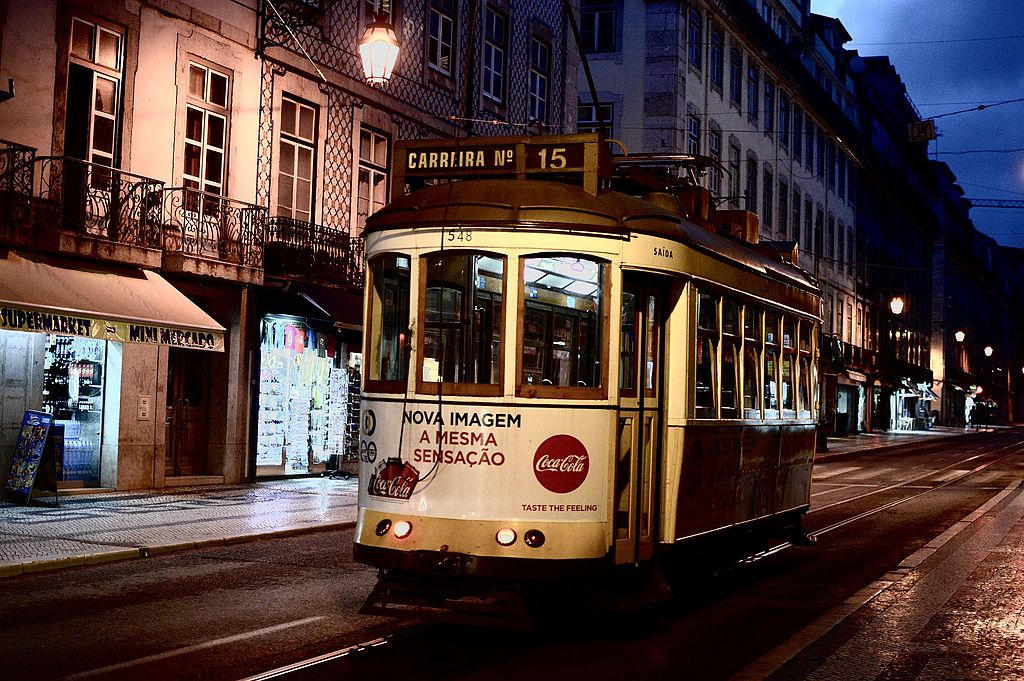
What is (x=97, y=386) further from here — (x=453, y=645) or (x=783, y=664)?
(x=783, y=664)

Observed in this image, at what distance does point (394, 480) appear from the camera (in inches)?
317

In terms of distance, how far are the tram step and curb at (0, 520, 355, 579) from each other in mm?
4434

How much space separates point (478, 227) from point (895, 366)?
61.7 metres

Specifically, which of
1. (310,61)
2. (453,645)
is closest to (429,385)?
(453,645)

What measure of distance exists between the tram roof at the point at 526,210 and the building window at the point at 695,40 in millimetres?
31155

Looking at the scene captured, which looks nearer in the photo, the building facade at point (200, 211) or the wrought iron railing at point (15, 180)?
the wrought iron railing at point (15, 180)

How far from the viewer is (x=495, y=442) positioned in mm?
7879

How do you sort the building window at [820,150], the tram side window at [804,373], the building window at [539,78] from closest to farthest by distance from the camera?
the tram side window at [804,373] < the building window at [539,78] < the building window at [820,150]

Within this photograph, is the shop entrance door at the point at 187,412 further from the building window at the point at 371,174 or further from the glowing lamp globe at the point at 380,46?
the glowing lamp globe at the point at 380,46

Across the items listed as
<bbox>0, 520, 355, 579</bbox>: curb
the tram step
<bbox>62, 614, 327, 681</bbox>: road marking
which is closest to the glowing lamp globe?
<bbox>0, 520, 355, 579</bbox>: curb

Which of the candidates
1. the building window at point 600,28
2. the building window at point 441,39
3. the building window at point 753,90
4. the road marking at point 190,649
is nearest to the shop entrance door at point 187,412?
the building window at point 441,39

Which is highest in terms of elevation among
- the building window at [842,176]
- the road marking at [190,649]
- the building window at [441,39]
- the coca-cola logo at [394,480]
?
the building window at [842,176]

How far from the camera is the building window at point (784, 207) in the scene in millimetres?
48344

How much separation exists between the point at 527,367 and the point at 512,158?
164 cm
